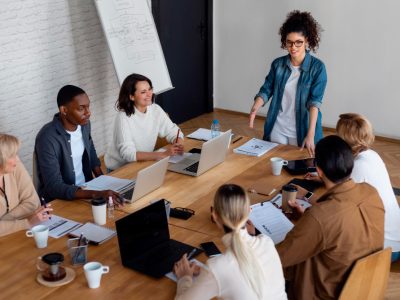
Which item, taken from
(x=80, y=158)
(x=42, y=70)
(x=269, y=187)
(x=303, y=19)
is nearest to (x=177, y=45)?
(x=42, y=70)

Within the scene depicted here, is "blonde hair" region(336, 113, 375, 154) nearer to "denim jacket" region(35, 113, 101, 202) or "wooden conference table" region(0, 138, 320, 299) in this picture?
"wooden conference table" region(0, 138, 320, 299)

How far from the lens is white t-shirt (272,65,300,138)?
402 cm

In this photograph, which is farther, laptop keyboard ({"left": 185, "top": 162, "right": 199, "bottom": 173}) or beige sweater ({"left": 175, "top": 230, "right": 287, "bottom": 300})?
laptop keyboard ({"left": 185, "top": 162, "right": 199, "bottom": 173})

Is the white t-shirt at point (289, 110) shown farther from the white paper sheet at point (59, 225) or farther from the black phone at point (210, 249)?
the white paper sheet at point (59, 225)

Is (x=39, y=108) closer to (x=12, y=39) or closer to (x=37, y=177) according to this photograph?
(x=12, y=39)

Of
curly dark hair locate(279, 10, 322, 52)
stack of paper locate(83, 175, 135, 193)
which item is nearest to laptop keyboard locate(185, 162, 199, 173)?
stack of paper locate(83, 175, 135, 193)

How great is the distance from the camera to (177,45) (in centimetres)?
653

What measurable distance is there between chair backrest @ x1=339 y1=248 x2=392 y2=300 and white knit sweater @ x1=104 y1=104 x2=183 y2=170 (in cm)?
178

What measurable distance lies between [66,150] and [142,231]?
3.92 feet

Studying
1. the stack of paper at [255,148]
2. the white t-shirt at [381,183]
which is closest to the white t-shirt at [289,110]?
the stack of paper at [255,148]

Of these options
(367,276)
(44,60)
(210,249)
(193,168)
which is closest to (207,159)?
(193,168)

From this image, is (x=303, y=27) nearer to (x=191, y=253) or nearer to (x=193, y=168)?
(x=193, y=168)

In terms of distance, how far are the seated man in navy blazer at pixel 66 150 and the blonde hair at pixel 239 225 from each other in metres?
1.15

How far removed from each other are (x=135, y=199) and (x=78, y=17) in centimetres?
280
